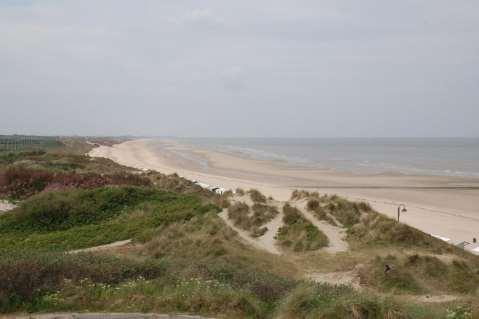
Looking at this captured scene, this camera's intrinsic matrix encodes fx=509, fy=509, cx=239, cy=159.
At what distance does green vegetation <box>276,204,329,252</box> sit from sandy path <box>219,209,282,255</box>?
9.7 inches

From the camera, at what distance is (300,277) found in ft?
40.0

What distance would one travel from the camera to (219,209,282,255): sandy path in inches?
612


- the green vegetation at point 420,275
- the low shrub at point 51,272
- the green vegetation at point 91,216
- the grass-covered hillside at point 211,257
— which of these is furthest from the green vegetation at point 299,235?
the low shrub at point 51,272

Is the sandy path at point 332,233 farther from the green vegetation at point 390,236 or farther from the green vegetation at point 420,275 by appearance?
the green vegetation at point 420,275

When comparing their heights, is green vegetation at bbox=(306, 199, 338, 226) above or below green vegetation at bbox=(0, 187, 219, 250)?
above

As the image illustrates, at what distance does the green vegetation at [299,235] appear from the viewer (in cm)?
1542

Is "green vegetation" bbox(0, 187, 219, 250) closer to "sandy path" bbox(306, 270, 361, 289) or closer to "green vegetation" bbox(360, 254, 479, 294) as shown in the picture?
"sandy path" bbox(306, 270, 361, 289)

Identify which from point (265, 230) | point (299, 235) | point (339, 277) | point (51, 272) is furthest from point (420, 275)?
Result: point (51, 272)

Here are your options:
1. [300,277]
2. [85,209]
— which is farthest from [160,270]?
[85,209]

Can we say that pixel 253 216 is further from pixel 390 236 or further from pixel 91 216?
pixel 91 216

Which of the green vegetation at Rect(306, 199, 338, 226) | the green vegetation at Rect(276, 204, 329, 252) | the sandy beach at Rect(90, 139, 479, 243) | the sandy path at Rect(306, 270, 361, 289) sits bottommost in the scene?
the sandy beach at Rect(90, 139, 479, 243)

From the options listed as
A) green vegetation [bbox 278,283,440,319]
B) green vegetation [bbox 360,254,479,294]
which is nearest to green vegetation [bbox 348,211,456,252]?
green vegetation [bbox 360,254,479,294]

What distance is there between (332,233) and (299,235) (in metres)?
1.10

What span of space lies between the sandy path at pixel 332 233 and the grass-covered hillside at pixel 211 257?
0.23ft
